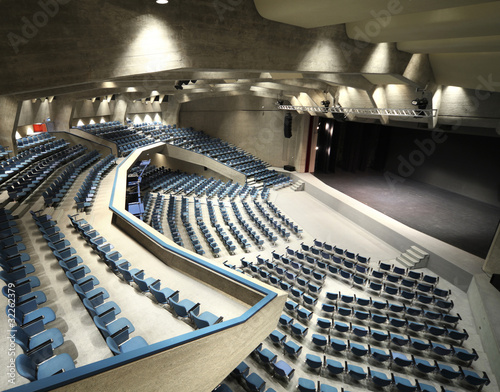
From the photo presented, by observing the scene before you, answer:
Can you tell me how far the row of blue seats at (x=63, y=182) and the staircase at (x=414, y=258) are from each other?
44.3ft

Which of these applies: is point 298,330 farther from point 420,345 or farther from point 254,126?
point 254,126

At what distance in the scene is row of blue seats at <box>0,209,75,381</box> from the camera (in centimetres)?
356

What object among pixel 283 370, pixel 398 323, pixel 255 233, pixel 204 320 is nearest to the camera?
pixel 204 320

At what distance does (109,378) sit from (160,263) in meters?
3.81

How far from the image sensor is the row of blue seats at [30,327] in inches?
140

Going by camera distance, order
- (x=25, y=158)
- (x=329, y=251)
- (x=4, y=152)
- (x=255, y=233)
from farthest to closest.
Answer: (x=255, y=233) → (x=25, y=158) → (x=329, y=251) → (x=4, y=152)

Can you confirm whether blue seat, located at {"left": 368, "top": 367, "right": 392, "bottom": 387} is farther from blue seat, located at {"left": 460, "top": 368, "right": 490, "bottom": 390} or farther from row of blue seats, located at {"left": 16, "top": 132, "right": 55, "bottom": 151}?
row of blue seats, located at {"left": 16, "top": 132, "right": 55, "bottom": 151}

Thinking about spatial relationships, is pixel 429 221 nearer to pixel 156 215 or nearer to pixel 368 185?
pixel 368 185

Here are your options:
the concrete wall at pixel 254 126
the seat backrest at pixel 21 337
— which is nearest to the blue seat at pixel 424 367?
the seat backrest at pixel 21 337

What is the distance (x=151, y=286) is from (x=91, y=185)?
8274 mm

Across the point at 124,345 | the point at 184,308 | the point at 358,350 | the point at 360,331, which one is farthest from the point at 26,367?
the point at 360,331

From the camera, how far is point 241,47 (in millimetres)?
7883

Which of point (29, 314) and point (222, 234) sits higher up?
point (29, 314)

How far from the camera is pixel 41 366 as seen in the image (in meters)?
3.64
